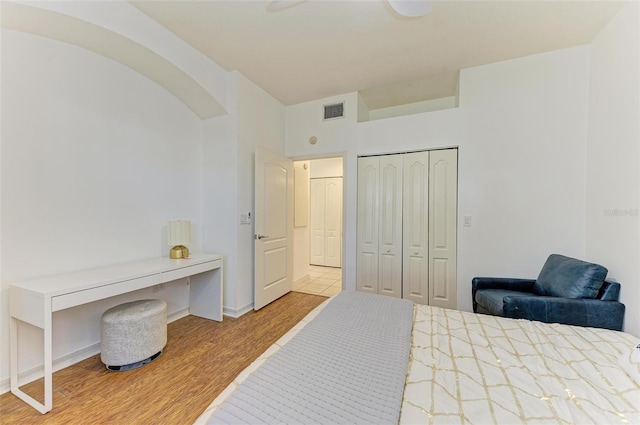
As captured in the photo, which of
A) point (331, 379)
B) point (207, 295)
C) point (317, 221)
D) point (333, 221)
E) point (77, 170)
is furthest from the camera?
point (317, 221)

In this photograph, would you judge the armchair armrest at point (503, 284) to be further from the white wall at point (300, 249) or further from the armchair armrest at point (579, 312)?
the white wall at point (300, 249)

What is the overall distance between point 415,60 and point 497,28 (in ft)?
2.30

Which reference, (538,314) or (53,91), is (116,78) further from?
(538,314)

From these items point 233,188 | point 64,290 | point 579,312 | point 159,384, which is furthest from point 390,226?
point 64,290

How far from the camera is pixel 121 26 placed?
195 cm

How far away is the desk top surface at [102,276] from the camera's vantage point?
1.61 m

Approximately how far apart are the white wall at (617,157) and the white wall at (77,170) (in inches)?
154

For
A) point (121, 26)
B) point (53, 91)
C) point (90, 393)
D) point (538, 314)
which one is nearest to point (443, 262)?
point (538, 314)

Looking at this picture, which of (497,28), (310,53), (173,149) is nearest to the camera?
(497,28)

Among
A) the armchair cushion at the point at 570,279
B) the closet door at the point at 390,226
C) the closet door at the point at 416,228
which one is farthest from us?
the closet door at the point at 390,226

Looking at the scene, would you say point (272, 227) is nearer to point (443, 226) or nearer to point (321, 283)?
point (321, 283)

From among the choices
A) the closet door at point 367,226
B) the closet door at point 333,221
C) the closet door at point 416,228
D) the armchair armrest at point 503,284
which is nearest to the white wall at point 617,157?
the armchair armrest at point 503,284

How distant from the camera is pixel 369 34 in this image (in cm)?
224

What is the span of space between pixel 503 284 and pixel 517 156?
4.25 feet
